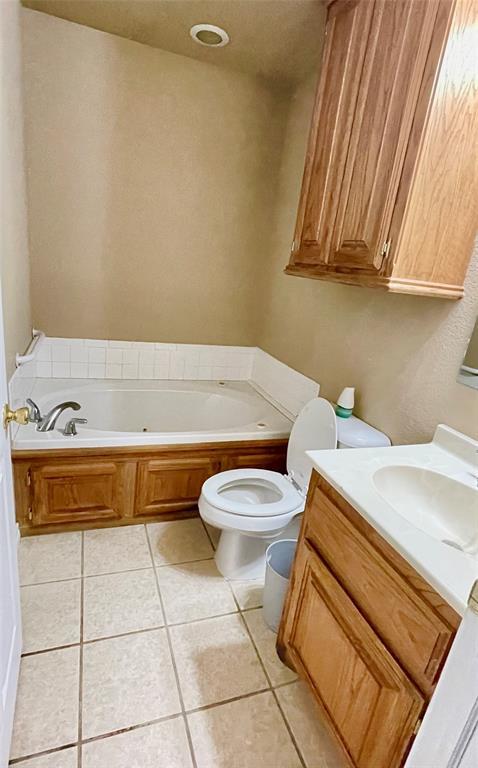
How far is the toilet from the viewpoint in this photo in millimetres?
1606

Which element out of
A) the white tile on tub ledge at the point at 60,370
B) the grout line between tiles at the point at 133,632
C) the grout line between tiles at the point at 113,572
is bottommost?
the grout line between tiles at the point at 113,572

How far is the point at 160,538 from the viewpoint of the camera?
79.7 inches

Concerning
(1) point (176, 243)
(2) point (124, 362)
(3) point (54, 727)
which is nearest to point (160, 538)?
(3) point (54, 727)

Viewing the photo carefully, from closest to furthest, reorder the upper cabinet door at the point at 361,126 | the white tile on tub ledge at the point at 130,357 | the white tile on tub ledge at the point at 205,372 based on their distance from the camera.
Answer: the upper cabinet door at the point at 361,126 → the white tile on tub ledge at the point at 130,357 → the white tile on tub ledge at the point at 205,372

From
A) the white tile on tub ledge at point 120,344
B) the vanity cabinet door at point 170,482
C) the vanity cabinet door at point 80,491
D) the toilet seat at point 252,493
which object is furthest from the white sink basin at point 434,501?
the white tile on tub ledge at point 120,344

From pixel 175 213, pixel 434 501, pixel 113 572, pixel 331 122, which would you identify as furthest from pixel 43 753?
pixel 175 213

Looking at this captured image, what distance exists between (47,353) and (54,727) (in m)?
1.95

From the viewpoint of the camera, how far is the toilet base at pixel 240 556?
1772 millimetres

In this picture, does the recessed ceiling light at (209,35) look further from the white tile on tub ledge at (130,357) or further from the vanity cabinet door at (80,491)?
the vanity cabinet door at (80,491)

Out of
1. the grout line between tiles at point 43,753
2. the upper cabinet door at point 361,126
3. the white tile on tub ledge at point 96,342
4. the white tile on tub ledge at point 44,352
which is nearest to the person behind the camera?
the grout line between tiles at point 43,753

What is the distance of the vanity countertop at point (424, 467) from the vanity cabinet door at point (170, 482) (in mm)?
1062

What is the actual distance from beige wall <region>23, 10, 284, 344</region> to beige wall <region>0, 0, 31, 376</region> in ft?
0.63

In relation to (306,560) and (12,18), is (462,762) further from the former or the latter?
(12,18)

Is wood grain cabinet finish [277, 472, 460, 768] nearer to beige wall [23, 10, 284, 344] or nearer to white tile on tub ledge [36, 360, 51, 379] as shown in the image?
beige wall [23, 10, 284, 344]
